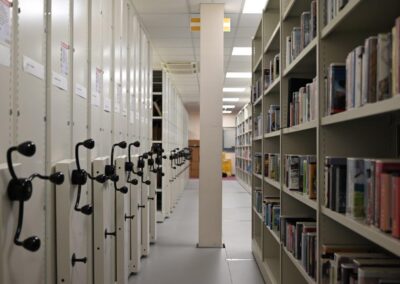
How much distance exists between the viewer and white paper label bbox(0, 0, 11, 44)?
52.0 inches

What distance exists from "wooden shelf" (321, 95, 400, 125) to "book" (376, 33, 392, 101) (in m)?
0.05

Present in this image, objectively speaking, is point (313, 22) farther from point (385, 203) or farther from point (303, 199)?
point (385, 203)

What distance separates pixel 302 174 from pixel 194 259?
6.94ft

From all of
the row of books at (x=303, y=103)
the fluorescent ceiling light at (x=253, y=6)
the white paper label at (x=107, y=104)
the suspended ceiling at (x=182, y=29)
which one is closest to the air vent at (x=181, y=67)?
the suspended ceiling at (x=182, y=29)

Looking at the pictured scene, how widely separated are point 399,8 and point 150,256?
3501mm

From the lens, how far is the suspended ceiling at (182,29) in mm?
4664

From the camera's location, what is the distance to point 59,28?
1.91 meters

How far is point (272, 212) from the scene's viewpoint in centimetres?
336

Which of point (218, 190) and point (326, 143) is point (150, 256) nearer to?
point (218, 190)

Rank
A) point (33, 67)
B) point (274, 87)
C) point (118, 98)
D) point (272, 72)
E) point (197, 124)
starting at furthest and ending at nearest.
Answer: point (197, 124), point (272, 72), point (274, 87), point (118, 98), point (33, 67)

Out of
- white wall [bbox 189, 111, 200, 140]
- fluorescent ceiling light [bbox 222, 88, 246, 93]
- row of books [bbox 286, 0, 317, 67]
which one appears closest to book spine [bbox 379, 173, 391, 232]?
row of books [bbox 286, 0, 317, 67]

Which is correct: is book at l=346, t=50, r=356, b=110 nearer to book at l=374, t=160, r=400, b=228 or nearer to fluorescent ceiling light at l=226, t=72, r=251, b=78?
book at l=374, t=160, r=400, b=228

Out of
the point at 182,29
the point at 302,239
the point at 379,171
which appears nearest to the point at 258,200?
the point at 302,239

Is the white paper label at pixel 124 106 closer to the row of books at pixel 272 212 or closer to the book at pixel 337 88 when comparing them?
the row of books at pixel 272 212
